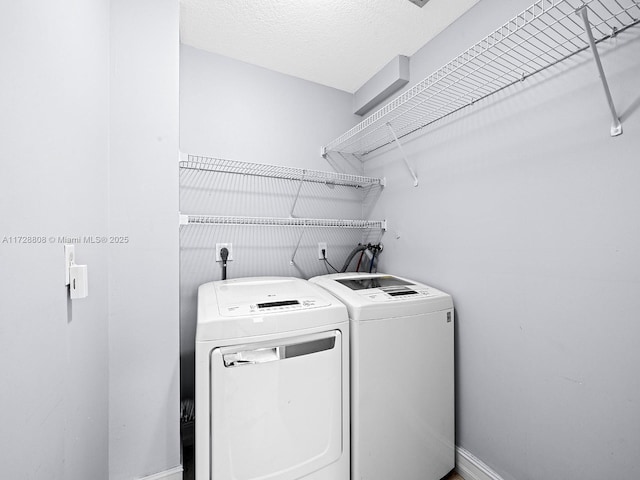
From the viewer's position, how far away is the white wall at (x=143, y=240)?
1.20 m

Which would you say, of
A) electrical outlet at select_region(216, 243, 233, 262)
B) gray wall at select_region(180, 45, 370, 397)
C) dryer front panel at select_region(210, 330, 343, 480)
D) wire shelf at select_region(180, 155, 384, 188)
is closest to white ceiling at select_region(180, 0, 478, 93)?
gray wall at select_region(180, 45, 370, 397)

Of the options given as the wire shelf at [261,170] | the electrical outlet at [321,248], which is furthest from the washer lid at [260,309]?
the wire shelf at [261,170]

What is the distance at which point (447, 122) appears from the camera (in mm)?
1567

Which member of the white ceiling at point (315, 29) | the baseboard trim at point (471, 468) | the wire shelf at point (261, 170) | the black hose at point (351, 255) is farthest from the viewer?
the black hose at point (351, 255)

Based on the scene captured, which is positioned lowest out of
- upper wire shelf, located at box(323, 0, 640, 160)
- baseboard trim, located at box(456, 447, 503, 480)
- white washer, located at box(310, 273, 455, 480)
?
baseboard trim, located at box(456, 447, 503, 480)

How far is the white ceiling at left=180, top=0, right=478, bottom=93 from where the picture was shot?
4.70 feet

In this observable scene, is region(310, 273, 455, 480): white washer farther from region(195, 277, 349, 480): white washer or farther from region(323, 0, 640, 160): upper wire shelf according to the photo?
region(323, 0, 640, 160): upper wire shelf

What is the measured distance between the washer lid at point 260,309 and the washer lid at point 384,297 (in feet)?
0.25

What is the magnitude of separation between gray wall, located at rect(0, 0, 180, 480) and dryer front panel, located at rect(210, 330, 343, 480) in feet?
1.46

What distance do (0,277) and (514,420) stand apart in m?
1.88

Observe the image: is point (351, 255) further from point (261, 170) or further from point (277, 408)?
point (277, 408)

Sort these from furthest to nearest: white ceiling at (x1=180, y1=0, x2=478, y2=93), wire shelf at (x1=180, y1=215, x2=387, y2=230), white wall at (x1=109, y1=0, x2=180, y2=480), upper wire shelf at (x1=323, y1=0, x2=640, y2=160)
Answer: wire shelf at (x1=180, y1=215, x2=387, y2=230)
white ceiling at (x1=180, y1=0, x2=478, y2=93)
white wall at (x1=109, y1=0, x2=180, y2=480)
upper wire shelf at (x1=323, y1=0, x2=640, y2=160)

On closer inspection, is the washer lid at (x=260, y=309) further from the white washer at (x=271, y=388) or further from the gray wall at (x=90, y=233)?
the gray wall at (x=90, y=233)

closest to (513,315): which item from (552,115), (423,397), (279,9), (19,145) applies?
(423,397)
